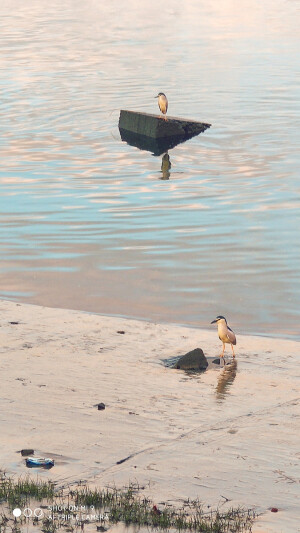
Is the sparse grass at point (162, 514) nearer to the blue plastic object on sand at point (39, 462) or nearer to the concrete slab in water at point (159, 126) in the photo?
the blue plastic object on sand at point (39, 462)

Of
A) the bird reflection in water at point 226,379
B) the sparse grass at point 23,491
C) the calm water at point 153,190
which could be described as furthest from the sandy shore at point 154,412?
the calm water at point 153,190

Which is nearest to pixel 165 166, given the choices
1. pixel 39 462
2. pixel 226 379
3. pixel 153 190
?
pixel 153 190

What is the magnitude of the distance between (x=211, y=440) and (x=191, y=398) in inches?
47.3

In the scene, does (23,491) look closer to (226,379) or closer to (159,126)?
(226,379)

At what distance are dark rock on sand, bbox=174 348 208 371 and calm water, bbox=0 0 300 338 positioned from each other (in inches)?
79.5

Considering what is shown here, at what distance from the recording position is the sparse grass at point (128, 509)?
7.23 meters

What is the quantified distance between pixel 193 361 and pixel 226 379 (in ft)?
1.62

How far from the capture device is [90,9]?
84.2m

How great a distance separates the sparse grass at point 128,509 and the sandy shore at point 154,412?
0.55 feet

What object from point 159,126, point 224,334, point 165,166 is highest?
point 159,126

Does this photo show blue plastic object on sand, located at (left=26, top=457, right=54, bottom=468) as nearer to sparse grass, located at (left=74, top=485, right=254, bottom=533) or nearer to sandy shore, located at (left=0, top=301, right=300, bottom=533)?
sandy shore, located at (left=0, top=301, right=300, bottom=533)

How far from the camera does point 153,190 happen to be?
71.4ft

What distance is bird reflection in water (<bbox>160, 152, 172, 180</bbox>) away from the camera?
23.4 m

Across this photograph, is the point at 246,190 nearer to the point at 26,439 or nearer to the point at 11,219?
the point at 11,219
